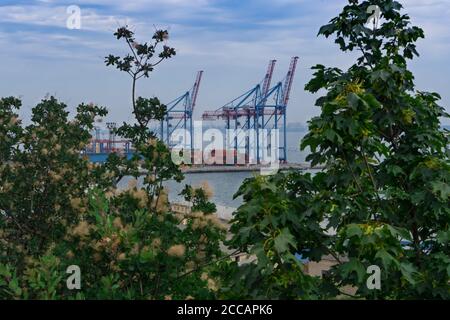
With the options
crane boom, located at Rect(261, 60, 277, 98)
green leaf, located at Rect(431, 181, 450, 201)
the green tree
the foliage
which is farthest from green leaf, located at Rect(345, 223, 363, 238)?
crane boom, located at Rect(261, 60, 277, 98)

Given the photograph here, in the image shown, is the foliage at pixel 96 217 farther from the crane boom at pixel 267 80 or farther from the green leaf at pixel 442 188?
the crane boom at pixel 267 80

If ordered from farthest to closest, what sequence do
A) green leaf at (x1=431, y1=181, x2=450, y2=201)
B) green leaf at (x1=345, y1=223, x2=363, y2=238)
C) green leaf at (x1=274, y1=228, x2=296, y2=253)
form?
green leaf at (x1=431, y1=181, x2=450, y2=201) → green leaf at (x1=345, y1=223, x2=363, y2=238) → green leaf at (x1=274, y1=228, x2=296, y2=253)

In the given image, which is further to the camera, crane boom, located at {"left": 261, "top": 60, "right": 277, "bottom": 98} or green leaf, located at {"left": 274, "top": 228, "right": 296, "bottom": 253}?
crane boom, located at {"left": 261, "top": 60, "right": 277, "bottom": 98}

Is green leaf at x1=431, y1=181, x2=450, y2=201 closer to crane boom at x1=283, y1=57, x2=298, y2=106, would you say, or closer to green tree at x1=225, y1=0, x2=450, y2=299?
green tree at x1=225, y1=0, x2=450, y2=299

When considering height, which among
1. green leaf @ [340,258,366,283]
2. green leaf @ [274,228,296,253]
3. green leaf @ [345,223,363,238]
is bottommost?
green leaf @ [340,258,366,283]

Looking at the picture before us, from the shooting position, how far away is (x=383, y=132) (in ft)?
16.3

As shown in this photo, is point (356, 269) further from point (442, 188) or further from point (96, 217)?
Result: point (96, 217)

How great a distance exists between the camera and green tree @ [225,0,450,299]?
139 inches

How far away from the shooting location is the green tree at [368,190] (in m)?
3.54

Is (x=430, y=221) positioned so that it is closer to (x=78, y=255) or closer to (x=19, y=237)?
(x=78, y=255)

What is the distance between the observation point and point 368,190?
4.15 m

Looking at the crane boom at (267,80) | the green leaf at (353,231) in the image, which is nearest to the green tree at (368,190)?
the green leaf at (353,231)

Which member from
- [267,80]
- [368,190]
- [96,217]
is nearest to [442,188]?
[368,190]
